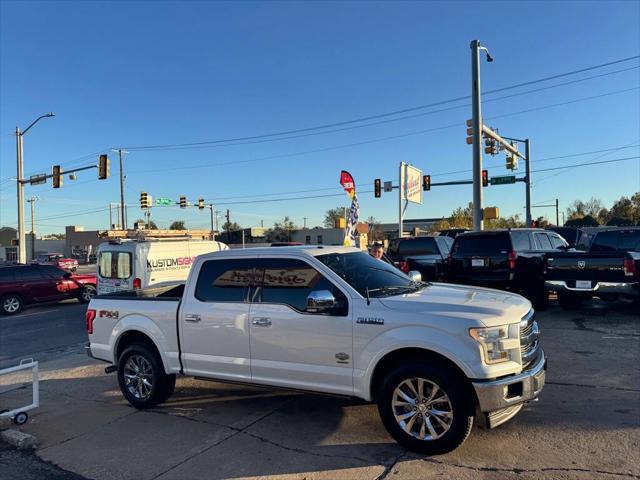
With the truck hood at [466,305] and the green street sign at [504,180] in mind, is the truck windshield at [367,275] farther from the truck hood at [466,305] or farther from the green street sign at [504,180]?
the green street sign at [504,180]

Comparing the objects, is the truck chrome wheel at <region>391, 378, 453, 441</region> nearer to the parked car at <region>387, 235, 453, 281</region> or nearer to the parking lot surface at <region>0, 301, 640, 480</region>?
the parking lot surface at <region>0, 301, 640, 480</region>

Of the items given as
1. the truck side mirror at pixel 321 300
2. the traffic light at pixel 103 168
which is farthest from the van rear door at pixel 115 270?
the traffic light at pixel 103 168

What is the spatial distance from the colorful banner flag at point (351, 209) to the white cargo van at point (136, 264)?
12.4ft

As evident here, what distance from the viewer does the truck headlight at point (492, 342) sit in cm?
417

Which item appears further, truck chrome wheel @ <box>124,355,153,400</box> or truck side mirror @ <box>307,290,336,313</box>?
truck chrome wheel @ <box>124,355,153,400</box>

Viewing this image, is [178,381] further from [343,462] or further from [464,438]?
[464,438]

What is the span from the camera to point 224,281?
5.56 m

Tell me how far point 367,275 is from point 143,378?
9.75 ft

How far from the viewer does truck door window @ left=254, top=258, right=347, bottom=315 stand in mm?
4938

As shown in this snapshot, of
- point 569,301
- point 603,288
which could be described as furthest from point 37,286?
point 603,288

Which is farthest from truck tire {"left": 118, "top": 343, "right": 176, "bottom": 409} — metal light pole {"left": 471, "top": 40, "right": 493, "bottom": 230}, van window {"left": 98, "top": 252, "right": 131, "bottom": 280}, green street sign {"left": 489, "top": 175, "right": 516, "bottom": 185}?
green street sign {"left": 489, "top": 175, "right": 516, "bottom": 185}

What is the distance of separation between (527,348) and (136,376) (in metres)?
4.36

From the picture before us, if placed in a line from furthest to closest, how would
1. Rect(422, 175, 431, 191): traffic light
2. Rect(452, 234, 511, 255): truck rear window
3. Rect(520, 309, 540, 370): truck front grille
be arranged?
1. Rect(422, 175, 431, 191): traffic light
2. Rect(452, 234, 511, 255): truck rear window
3. Rect(520, 309, 540, 370): truck front grille

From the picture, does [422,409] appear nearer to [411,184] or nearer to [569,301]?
[569,301]
